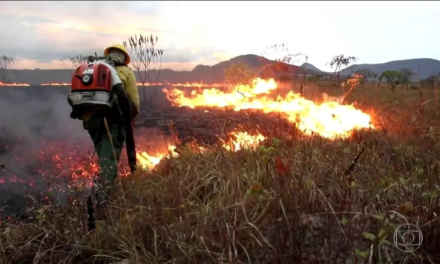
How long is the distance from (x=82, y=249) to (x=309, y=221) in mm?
1872

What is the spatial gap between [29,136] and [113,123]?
7333 mm

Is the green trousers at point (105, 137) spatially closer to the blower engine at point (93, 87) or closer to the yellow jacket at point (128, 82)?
the blower engine at point (93, 87)

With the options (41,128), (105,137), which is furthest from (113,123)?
(41,128)

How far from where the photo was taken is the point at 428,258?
239 centimetres

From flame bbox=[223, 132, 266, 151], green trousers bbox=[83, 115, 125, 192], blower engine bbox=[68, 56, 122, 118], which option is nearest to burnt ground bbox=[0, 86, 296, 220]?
flame bbox=[223, 132, 266, 151]

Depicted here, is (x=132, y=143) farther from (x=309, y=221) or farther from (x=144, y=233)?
(x=309, y=221)

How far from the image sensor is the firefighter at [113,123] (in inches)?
200

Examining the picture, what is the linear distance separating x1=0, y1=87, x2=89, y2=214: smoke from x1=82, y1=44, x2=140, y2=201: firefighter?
4.30 ft

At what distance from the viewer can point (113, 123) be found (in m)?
5.24

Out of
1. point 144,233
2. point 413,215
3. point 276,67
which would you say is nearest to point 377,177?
point 413,215

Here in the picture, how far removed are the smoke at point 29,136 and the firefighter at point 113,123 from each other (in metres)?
1.31

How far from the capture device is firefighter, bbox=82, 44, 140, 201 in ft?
16.7

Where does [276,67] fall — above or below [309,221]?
above

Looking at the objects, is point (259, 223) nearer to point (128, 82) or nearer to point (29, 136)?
point (128, 82)
